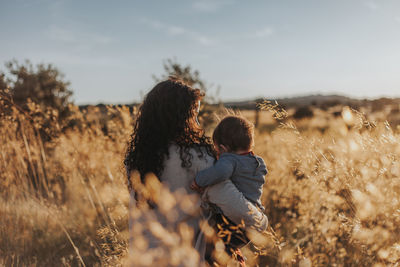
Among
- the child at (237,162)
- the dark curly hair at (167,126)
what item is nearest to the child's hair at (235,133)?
the child at (237,162)

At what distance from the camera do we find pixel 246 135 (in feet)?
6.47

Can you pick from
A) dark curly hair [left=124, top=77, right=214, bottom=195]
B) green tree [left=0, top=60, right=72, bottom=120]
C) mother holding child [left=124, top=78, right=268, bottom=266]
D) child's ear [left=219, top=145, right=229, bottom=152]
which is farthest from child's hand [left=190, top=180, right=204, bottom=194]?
green tree [left=0, top=60, right=72, bottom=120]

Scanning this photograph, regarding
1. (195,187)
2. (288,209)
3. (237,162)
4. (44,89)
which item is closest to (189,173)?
(195,187)

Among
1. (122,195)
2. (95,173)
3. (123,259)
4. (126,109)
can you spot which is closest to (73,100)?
(95,173)

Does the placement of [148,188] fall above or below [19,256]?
above

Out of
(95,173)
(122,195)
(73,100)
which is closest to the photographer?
(122,195)

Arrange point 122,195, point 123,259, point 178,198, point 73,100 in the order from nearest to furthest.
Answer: point 178,198 < point 123,259 < point 122,195 < point 73,100

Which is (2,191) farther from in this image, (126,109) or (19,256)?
(126,109)

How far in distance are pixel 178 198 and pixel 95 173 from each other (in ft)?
8.85

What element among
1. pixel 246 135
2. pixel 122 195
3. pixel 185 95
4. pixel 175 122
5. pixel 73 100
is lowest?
pixel 122 195

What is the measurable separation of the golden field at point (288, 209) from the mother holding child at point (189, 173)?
2.2 inches

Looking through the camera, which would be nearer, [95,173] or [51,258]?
[51,258]

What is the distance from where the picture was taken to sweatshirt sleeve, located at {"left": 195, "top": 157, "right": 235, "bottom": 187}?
69.3 inches

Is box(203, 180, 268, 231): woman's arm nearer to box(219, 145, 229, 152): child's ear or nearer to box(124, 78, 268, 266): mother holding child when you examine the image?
box(124, 78, 268, 266): mother holding child
